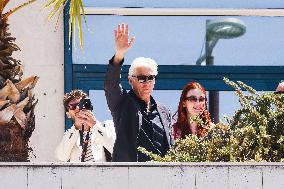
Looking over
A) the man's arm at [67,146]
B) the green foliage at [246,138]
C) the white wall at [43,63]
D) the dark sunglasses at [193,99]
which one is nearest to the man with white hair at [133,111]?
the dark sunglasses at [193,99]

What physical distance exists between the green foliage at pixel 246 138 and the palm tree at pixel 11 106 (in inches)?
128

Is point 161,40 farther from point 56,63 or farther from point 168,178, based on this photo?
point 168,178

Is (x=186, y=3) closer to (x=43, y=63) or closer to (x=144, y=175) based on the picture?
(x=43, y=63)

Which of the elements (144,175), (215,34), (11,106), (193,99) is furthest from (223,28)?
(144,175)

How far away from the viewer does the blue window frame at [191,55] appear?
843cm

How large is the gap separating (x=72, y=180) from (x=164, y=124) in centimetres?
185

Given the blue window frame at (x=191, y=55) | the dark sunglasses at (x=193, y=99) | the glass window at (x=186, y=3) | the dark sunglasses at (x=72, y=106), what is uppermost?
the glass window at (x=186, y=3)

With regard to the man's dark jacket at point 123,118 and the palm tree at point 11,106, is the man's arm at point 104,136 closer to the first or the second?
the man's dark jacket at point 123,118

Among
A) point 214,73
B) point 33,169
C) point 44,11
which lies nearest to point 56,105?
point 44,11

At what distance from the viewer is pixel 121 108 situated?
17.1ft

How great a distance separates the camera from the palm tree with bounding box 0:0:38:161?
6.88 metres

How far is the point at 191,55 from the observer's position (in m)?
8.63

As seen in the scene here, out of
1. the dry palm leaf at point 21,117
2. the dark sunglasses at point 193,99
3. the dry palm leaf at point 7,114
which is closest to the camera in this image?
the dark sunglasses at point 193,99

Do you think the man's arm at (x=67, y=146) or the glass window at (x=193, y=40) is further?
the glass window at (x=193, y=40)
